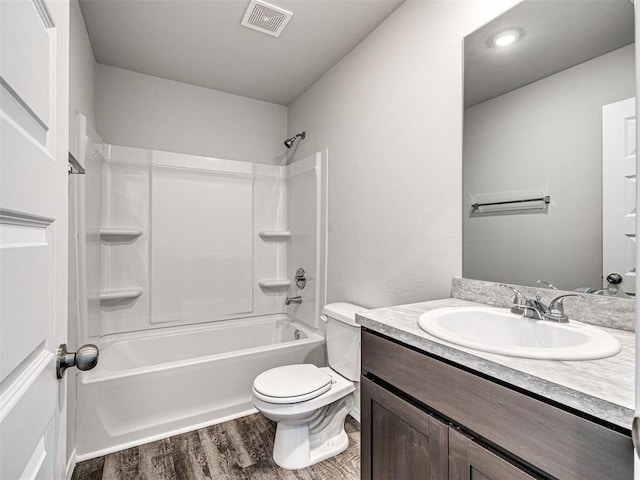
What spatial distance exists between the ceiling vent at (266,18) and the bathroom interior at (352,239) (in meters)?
0.01

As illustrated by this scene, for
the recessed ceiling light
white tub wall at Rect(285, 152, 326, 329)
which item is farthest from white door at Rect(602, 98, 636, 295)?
white tub wall at Rect(285, 152, 326, 329)

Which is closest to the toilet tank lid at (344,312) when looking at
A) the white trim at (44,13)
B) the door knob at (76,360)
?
the door knob at (76,360)

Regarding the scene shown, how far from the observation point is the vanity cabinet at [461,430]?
0.60m

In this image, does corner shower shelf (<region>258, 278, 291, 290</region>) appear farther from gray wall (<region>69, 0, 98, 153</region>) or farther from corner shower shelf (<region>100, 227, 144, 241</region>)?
gray wall (<region>69, 0, 98, 153</region>)

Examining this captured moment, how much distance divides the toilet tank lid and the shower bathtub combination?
44 centimetres

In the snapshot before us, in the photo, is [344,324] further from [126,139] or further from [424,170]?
[126,139]

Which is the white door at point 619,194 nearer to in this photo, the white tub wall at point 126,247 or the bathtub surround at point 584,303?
the bathtub surround at point 584,303

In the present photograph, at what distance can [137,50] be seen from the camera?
2.22 m

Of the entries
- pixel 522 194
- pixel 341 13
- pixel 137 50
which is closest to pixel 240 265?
pixel 137 50

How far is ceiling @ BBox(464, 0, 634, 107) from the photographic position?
1045 millimetres

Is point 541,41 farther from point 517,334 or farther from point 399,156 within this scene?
point 517,334

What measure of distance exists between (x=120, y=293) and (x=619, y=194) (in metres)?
2.86

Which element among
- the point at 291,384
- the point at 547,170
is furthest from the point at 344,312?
the point at 547,170

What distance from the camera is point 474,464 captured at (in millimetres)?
780
